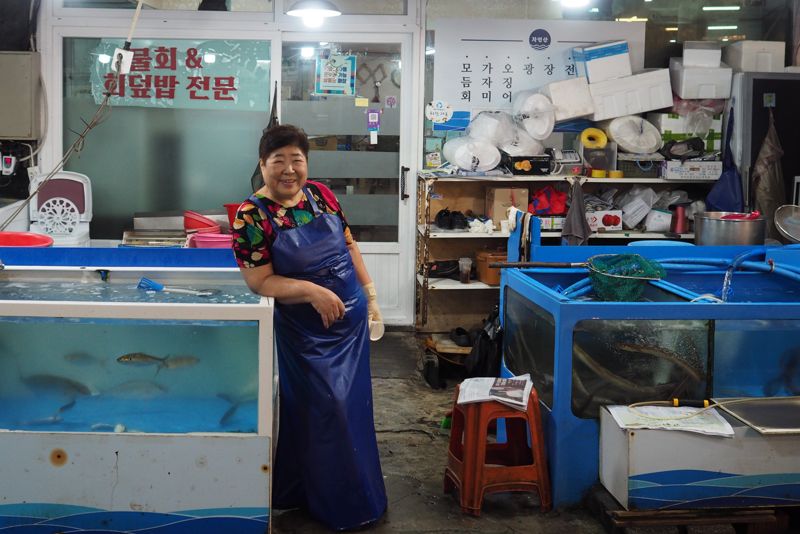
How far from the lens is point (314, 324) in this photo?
11.9ft

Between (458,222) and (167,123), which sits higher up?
(167,123)

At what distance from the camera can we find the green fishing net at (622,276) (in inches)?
159

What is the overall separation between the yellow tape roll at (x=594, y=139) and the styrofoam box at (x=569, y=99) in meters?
0.16

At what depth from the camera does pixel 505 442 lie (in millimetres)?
4438

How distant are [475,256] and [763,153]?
7.75ft

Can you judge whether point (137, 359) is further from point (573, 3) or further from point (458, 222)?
point (573, 3)

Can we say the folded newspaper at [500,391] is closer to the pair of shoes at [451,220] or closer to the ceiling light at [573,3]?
the pair of shoes at [451,220]

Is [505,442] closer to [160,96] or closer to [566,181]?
[566,181]

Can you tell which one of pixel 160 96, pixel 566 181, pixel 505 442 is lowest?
pixel 505 442

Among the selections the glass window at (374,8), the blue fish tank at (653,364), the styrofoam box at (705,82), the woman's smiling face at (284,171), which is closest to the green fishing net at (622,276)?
the blue fish tank at (653,364)

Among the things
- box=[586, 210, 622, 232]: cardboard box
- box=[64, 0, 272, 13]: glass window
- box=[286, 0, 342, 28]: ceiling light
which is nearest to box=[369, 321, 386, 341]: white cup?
box=[286, 0, 342, 28]: ceiling light

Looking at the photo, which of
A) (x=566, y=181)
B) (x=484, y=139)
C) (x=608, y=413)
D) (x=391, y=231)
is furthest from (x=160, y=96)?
(x=608, y=413)

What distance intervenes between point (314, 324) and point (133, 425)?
78 cm

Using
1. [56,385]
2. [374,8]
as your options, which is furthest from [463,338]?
[56,385]
